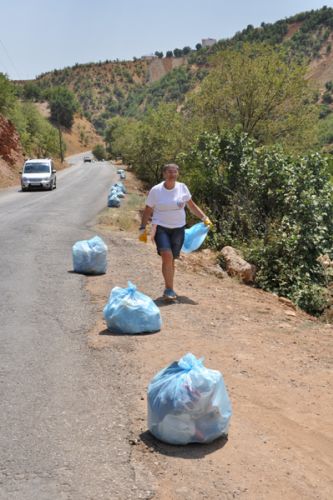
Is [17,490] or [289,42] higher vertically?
[289,42]

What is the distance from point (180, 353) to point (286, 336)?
1.68 metres

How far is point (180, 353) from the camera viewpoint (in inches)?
231

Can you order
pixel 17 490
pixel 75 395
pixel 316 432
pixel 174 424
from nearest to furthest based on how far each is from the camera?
pixel 17 490 < pixel 174 424 < pixel 316 432 < pixel 75 395

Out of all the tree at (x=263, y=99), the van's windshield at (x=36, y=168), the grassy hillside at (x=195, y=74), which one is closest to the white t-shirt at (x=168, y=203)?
the tree at (x=263, y=99)

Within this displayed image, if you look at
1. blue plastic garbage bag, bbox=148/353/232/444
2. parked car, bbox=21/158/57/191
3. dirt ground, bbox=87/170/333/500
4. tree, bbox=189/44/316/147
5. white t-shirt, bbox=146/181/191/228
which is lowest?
parked car, bbox=21/158/57/191

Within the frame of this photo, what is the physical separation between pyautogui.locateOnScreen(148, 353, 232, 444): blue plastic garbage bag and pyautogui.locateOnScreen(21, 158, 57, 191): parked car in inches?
1099

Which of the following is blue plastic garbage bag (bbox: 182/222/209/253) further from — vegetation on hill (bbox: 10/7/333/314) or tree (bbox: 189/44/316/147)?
tree (bbox: 189/44/316/147)

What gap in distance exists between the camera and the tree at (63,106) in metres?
142

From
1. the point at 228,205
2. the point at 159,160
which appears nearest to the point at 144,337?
the point at 228,205

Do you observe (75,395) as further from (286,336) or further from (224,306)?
(224,306)

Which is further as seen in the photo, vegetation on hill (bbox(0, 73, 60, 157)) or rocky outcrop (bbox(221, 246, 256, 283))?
vegetation on hill (bbox(0, 73, 60, 157))

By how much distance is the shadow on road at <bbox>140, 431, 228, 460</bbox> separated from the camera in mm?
3859

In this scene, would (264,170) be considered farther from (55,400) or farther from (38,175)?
(38,175)

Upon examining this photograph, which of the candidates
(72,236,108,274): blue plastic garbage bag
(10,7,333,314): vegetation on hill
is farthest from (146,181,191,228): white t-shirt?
(10,7,333,314): vegetation on hill
